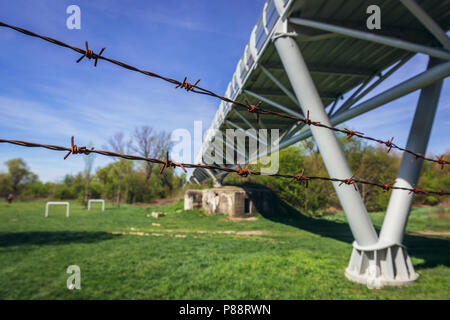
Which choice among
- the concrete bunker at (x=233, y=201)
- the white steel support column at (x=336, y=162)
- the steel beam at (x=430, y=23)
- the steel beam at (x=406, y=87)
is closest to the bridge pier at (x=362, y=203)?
the white steel support column at (x=336, y=162)

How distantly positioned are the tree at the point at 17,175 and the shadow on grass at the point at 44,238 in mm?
53432

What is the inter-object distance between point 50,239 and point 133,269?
6.40 m

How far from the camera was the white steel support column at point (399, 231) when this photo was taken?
5.79 meters

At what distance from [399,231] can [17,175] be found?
69.8 meters

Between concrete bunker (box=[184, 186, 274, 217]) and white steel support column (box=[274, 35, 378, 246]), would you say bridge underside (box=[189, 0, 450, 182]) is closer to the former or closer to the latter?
white steel support column (box=[274, 35, 378, 246])

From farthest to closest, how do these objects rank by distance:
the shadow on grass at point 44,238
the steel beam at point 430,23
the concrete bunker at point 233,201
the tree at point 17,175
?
the tree at point 17,175 → the concrete bunker at point 233,201 → the shadow on grass at point 44,238 → the steel beam at point 430,23

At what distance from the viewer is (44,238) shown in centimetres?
1093

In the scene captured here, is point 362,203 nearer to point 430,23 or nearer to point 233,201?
point 430,23

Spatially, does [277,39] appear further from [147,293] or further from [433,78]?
[147,293]

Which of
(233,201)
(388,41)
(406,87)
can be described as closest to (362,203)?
(406,87)

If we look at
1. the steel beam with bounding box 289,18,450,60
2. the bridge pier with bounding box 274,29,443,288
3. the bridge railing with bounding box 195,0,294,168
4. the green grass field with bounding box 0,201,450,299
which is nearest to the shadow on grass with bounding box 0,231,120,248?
the green grass field with bounding box 0,201,450,299

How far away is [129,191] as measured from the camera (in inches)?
1827

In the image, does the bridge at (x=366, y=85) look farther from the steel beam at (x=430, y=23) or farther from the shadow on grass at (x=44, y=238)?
the shadow on grass at (x=44, y=238)
